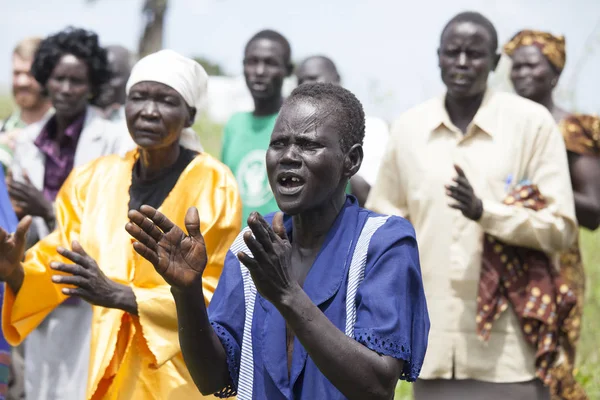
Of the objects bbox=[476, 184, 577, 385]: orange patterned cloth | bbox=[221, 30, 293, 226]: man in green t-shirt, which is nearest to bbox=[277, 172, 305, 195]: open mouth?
bbox=[476, 184, 577, 385]: orange patterned cloth

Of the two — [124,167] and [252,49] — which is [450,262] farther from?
[252,49]

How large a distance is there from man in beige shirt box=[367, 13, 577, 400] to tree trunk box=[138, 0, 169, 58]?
11.8m

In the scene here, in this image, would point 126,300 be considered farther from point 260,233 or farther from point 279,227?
point 260,233

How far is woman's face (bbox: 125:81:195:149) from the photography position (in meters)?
4.36

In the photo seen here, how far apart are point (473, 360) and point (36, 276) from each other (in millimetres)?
2155

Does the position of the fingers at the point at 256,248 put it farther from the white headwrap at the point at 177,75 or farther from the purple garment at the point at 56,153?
the purple garment at the point at 56,153

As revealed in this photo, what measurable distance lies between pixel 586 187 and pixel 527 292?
88 cm

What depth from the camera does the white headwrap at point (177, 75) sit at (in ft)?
14.7

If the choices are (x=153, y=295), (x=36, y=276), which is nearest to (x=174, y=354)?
(x=153, y=295)

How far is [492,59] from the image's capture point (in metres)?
5.28

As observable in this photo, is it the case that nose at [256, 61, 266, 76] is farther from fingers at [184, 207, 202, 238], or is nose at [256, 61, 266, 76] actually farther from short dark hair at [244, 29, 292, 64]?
fingers at [184, 207, 202, 238]

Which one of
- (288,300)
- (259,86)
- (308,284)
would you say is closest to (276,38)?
(259,86)

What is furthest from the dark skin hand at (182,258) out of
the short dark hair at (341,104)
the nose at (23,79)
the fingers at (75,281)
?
the nose at (23,79)

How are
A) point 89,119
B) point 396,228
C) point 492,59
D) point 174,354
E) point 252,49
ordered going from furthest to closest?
point 252,49 < point 89,119 < point 492,59 < point 174,354 < point 396,228
